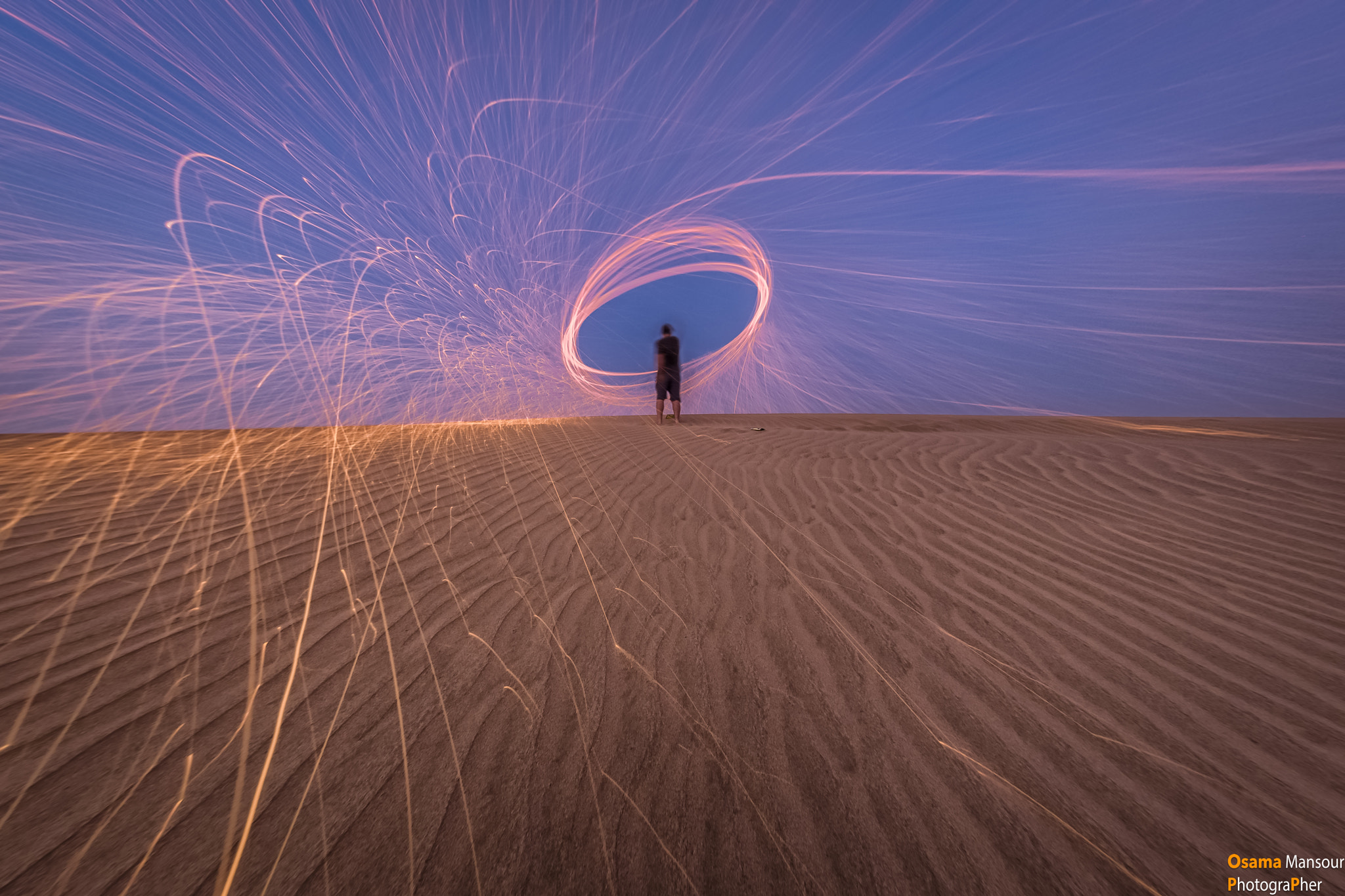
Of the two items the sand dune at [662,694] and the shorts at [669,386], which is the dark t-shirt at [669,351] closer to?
the shorts at [669,386]

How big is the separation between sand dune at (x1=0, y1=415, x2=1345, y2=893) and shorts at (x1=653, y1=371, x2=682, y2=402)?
7798 mm

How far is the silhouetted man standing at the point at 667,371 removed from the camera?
461 inches

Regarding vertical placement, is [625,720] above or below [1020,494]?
below

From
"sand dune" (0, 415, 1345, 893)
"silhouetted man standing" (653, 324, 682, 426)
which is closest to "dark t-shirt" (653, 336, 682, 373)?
"silhouetted man standing" (653, 324, 682, 426)

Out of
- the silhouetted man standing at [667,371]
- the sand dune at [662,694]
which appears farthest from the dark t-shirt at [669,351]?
the sand dune at [662,694]

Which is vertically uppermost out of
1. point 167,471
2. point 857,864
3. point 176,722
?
point 167,471

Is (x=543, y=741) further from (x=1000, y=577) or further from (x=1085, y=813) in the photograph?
(x=1000, y=577)

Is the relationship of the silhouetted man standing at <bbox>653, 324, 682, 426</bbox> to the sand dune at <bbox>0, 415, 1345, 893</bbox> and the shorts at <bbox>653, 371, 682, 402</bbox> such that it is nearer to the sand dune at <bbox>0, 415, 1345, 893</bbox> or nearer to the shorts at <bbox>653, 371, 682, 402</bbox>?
the shorts at <bbox>653, 371, 682, 402</bbox>

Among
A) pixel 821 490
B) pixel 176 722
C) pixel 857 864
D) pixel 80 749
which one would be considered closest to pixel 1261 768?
pixel 857 864

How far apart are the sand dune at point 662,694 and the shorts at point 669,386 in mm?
7798

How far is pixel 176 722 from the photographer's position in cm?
179

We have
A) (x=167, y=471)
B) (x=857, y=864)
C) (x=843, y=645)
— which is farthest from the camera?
(x=167, y=471)

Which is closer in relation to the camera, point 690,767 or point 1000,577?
point 690,767

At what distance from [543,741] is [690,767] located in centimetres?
57
